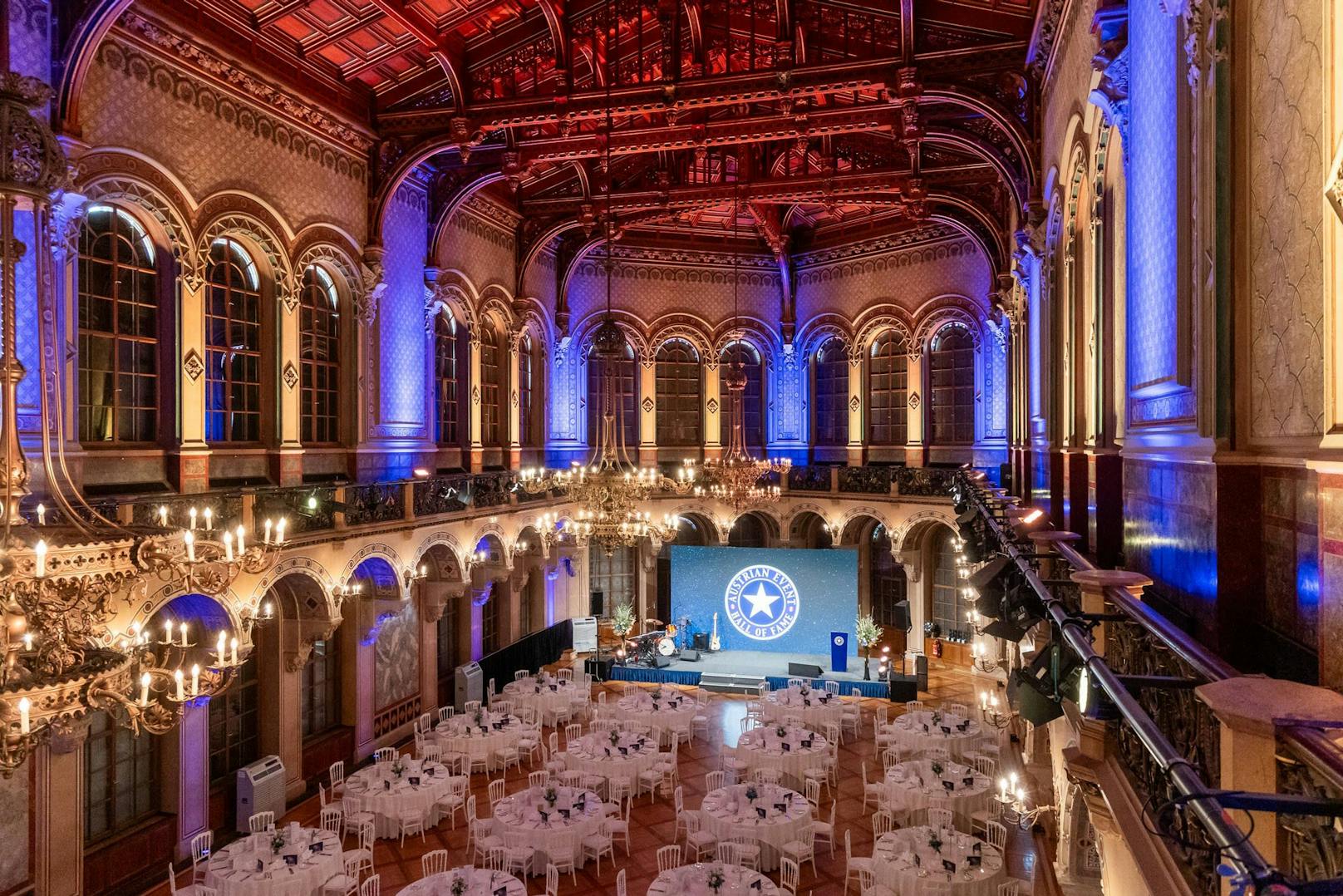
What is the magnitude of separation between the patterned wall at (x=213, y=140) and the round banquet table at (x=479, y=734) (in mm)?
8459

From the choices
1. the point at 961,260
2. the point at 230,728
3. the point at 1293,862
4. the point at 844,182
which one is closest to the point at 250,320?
the point at 230,728

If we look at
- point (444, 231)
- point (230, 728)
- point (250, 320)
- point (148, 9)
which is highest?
point (148, 9)

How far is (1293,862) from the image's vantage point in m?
2.35

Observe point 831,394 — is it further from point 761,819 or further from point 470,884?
point 470,884

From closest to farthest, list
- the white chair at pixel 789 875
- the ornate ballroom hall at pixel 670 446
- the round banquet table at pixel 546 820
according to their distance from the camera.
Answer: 1. the ornate ballroom hall at pixel 670 446
2. the white chair at pixel 789 875
3. the round banquet table at pixel 546 820

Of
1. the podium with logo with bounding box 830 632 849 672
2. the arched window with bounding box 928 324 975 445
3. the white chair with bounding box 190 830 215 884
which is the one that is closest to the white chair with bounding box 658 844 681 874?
the white chair with bounding box 190 830 215 884

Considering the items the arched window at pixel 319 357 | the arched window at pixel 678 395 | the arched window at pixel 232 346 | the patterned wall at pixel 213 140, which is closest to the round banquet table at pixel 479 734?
the arched window at pixel 319 357

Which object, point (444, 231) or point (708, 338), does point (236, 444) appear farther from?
point (708, 338)

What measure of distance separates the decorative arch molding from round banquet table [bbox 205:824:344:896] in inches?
122

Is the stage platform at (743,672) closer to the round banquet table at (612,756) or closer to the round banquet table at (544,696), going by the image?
the round banquet table at (544,696)

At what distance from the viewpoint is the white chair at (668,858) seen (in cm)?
1032

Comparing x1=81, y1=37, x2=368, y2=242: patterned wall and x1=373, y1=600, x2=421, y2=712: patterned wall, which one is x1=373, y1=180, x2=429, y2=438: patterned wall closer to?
x1=81, y1=37, x2=368, y2=242: patterned wall

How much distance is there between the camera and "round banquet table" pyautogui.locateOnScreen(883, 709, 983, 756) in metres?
13.7

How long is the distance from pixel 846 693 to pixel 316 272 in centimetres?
1349
